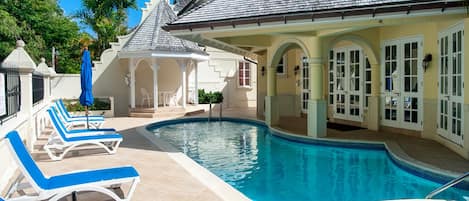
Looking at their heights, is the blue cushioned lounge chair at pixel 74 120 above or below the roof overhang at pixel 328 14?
below

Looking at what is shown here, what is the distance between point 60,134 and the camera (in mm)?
8719

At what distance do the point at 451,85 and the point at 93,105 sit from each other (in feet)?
55.3

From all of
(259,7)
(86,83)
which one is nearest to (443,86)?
(259,7)

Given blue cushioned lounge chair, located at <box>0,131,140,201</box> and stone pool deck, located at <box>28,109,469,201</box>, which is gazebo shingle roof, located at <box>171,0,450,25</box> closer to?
stone pool deck, located at <box>28,109,469,201</box>

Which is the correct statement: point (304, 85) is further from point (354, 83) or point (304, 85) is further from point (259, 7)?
point (259, 7)

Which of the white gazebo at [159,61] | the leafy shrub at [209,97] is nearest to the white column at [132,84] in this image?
the white gazebo at [159,61]

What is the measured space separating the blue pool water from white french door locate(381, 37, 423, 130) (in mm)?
2508

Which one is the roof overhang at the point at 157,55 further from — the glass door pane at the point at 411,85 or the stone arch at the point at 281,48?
the glass door pane at the point at 411,85

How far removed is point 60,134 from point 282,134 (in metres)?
7.60

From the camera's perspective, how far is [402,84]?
12617 mm

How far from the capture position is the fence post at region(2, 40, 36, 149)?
8.75 metres

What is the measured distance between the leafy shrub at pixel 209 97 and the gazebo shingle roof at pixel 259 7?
12.4m

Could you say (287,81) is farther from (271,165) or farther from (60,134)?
(60,134)

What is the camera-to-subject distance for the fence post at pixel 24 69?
8.75 meters
